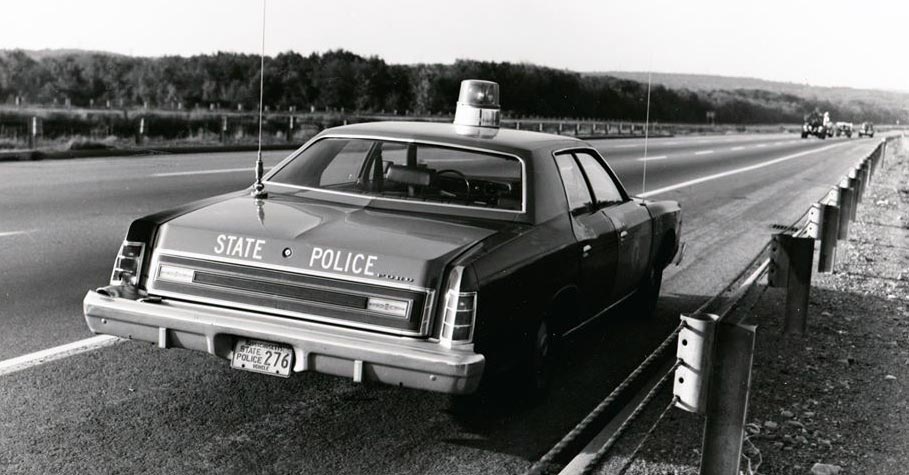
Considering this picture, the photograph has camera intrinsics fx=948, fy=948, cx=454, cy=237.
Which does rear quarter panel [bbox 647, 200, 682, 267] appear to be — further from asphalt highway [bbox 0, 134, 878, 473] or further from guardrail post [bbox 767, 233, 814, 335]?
guardrail post [bbox 767, 233, 814, 335]

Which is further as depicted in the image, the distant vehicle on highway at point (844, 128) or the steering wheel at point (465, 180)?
the distant vehicle on highway at point (844, 128)

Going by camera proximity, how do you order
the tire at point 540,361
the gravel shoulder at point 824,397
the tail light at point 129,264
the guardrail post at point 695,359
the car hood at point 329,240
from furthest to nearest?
the tire at point 540,361
the tail light at point 129,264
the gravel shoulder at point 824,397
the car hood at point 329,240
the guardrail post at point 695,359

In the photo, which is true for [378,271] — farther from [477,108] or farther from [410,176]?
[477,108]

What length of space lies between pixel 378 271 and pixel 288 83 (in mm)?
75275

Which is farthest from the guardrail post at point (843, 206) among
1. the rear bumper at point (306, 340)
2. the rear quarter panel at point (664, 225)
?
the rear bumper at point (306, 340)

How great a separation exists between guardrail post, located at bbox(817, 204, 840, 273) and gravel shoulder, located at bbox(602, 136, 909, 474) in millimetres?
214

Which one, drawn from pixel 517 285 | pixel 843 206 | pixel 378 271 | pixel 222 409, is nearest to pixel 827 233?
pixel 843 206

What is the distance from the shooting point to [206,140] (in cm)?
2989

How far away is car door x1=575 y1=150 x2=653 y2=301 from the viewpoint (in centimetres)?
636

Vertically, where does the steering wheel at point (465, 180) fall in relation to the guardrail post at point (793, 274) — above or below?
above

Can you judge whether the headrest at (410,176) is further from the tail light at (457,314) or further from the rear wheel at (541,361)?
the tail light at (457,314)

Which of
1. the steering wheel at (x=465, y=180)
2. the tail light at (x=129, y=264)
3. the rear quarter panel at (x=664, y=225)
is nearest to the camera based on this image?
the tail light at (x=129, y=264)

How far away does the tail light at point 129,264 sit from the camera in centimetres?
475

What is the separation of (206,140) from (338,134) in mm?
25136
